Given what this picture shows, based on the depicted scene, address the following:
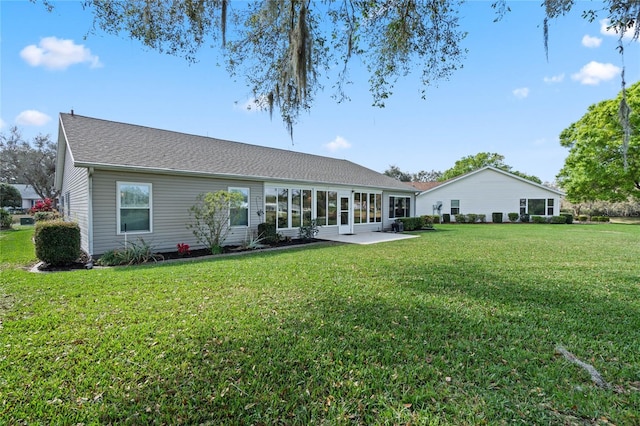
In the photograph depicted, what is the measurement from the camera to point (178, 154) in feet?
35.1

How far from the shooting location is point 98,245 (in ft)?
27.1

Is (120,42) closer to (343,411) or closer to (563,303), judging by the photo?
(343,411)

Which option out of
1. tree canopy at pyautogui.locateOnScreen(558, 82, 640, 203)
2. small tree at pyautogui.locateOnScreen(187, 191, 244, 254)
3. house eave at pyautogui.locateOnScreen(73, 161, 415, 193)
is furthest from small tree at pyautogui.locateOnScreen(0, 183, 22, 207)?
tree canopy at pyautogui.locateOnScreen(558, 82, 640, 203)

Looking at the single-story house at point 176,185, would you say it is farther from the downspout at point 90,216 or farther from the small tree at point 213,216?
the small tree at point 213,216

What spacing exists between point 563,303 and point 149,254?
951cm

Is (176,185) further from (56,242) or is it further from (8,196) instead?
(8,196)

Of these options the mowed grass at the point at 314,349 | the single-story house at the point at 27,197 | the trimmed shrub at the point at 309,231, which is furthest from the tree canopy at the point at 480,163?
the single-story house at the point at 27,197

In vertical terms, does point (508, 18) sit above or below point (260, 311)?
above

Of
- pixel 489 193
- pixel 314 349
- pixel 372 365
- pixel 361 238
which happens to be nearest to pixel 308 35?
pixel 314 349

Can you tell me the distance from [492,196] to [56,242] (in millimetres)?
28652

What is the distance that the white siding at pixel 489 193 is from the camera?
83.8ft

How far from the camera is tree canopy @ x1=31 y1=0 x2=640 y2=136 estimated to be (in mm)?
5340

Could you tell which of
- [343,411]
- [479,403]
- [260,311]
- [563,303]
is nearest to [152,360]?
[260,311]

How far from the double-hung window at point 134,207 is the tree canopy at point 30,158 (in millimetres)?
30588
